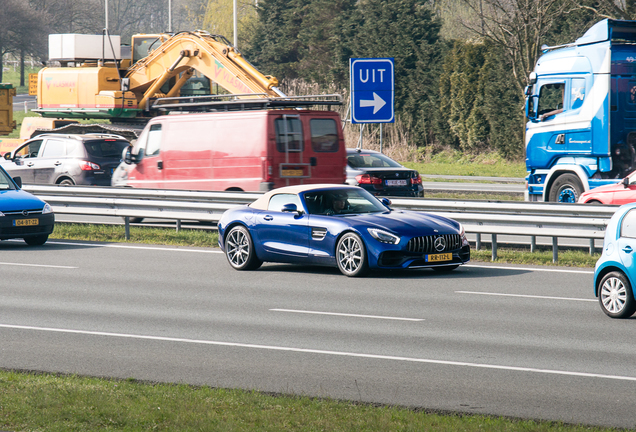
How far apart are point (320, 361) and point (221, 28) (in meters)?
78.1

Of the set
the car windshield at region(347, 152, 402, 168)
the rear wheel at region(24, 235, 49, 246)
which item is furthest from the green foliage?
the rear wheel at region(24, 235, 49, 246)

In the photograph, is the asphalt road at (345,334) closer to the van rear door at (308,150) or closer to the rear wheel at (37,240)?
the rear wheel at (37,240)

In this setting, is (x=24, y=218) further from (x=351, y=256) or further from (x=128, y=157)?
(x=351, y=256)

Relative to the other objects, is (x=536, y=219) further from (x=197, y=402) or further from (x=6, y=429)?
(x=6, y=429)

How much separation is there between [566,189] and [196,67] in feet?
38.9

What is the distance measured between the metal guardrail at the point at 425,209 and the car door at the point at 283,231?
120 inches

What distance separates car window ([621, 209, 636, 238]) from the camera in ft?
31.9

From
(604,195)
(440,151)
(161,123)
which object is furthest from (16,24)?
(604,195)

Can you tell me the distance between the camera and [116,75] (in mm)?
30047

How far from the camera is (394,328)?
948 centimetres

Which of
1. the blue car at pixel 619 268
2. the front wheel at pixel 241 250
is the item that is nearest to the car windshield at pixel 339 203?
the front wheel at pixel 241 250

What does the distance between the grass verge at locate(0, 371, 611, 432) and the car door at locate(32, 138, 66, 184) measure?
1790 cm

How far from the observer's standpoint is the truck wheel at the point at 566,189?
64.8 ft

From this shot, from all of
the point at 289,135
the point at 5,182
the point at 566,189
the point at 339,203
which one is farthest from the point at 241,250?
the point at 566,189
